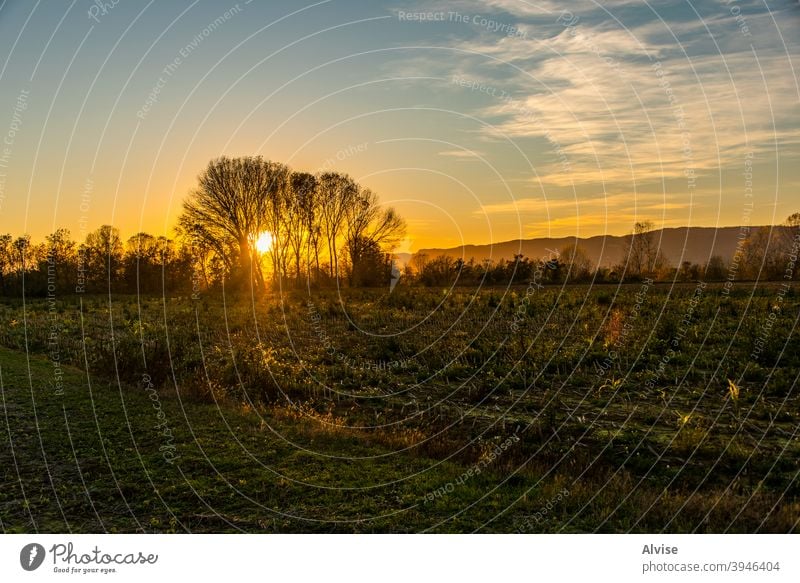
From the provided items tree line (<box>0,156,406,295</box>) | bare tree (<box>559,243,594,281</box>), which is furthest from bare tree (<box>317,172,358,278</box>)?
bare tree (<box>559,243,594,281</box>)

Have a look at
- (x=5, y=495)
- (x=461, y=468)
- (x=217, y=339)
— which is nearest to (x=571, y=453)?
(x=461, y=468)

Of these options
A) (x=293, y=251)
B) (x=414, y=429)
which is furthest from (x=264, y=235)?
(x=414, y=429)

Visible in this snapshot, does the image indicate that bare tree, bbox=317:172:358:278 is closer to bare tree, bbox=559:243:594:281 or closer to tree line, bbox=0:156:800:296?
tree line, bbox=0:156:800:296

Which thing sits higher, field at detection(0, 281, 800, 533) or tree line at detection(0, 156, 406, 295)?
tree line at detection(0, 156, 406, 295)

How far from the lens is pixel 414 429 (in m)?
13.1

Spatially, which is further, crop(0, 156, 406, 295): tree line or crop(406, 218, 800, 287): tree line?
crop(406, 218, 800, 287): tree line

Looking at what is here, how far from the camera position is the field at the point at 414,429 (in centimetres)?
787

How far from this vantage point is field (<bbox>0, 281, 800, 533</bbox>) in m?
7.87

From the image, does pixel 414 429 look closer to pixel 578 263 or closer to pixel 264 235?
pixel 264 235

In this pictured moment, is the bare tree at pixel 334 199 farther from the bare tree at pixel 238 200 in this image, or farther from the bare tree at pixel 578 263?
the bare tree at pixel 578 263

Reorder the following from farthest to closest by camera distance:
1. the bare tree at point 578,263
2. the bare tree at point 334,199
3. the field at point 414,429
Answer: the bare tree at point 578,263 < the bare tree at point 334,199 < the field at point 414,429

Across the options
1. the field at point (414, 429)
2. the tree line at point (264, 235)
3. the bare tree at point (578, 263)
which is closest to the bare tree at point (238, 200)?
the tree line at point (264, 235)

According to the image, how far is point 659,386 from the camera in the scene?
667 inches

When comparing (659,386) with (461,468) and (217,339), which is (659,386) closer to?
(461,468)
